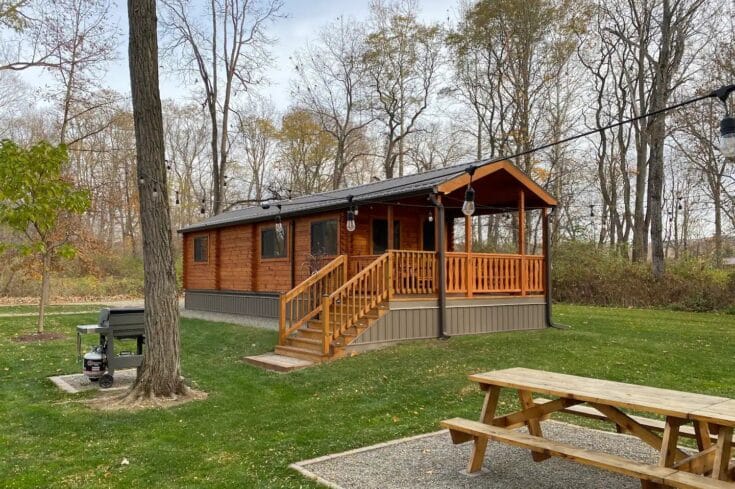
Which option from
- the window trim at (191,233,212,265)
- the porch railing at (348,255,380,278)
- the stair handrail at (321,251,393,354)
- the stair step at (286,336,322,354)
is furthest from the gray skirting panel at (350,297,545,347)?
the window trim at (191,233,212,265)

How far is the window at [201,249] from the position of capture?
17.8 metres

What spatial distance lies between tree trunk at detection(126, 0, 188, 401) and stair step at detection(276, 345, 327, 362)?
9.00 ft

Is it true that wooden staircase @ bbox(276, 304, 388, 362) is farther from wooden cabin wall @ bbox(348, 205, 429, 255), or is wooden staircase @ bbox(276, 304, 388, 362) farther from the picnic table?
the picnic table

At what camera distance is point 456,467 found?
4.23 m

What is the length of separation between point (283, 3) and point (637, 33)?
49.1ft

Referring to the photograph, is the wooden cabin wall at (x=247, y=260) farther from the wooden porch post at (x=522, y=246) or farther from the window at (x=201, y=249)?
the wooden porch post at (x=522, y=246)

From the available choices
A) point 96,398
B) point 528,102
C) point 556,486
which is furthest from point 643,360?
point 528,102

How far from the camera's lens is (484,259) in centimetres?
1146

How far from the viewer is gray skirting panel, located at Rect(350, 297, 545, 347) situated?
993cm

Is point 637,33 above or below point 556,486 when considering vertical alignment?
above

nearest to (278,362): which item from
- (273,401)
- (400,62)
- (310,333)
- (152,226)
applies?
(310,333)

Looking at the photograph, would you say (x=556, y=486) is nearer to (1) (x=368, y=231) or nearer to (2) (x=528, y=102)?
(1) (x=368, y=231)

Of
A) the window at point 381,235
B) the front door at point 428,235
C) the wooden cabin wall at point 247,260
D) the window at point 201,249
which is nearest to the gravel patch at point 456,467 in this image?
the wooden cabin wall at point 247,260

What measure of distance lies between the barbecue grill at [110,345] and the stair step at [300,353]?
270 centimetres
